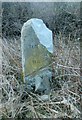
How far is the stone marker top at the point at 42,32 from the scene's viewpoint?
7.11 feet

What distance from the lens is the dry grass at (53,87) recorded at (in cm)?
207

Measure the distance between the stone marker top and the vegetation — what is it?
29 millimetres

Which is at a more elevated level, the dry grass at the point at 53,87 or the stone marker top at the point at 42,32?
the stone marker top at the point at 42,32

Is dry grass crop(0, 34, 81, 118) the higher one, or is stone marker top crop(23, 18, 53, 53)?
stone marker top crop(23, 18, 53, 53)

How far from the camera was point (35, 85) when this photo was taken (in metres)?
2.21

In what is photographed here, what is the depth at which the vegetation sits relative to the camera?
2.10m

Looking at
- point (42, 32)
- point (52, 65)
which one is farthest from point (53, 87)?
point (42, 32)

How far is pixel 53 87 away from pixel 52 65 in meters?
0.13

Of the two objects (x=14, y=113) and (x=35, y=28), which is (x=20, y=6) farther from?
(x=14, y=113)

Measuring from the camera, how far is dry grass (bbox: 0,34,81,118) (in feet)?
6.80

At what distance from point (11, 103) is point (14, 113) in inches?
2.8

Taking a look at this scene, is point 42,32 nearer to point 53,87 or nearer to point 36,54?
point 36,54

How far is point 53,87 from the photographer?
219 centimetres

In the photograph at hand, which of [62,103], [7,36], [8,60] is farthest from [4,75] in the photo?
[62,103]
